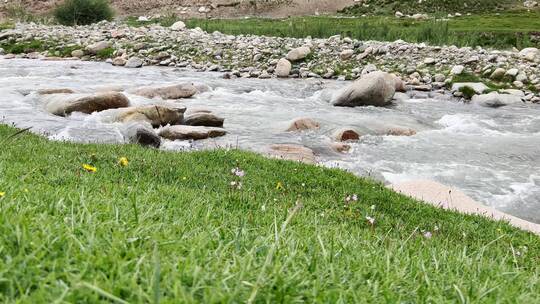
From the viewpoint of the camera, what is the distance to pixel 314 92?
2250 cm

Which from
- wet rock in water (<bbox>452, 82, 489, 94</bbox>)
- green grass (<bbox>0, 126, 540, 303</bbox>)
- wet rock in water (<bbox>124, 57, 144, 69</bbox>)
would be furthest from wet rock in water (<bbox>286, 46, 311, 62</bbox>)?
green grass (<bbox>0, 126, 540, 303</bbox>)

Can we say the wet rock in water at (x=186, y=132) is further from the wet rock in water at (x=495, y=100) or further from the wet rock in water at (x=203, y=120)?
the wet rock in water at (x=495, y=100)

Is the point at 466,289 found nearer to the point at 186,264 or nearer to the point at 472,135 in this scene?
the point at 186,264

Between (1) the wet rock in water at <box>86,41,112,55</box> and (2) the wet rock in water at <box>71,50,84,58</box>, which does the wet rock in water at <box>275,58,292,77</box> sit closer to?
(1) the wet rock in water at <box>86,41,112,55</box>

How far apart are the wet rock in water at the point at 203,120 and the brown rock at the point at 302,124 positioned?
216 cm

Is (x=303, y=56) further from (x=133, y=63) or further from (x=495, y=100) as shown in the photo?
(x=495, y=100)

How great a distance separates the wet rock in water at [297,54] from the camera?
27.8 meters

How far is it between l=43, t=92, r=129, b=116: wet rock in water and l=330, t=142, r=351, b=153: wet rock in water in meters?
6.95

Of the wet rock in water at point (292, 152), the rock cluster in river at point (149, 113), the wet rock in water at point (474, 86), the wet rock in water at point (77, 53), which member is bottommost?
the wet rock in water at point (474, 86)

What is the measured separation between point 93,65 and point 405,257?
2717 cm

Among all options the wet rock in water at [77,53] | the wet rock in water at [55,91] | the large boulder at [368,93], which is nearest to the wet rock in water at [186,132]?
the wet rock in water at [55,91]

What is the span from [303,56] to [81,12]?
3292cm

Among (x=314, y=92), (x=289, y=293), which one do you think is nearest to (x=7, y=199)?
(x=289, y=293)

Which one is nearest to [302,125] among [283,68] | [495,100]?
[495,100]
